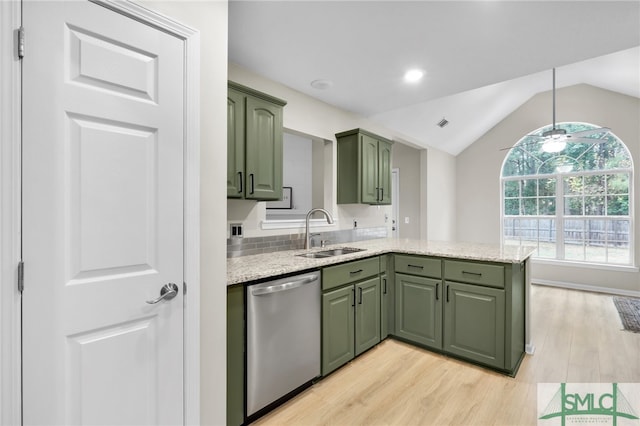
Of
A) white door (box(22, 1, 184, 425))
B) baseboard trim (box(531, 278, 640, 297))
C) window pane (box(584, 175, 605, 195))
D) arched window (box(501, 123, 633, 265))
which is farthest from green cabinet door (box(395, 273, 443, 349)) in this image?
window pane (box(584, 175, 605, 195))

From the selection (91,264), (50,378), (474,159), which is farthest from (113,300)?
(474,159)

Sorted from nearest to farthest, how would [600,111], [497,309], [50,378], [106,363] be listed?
[50,378] < [106,363] < [497,309] < [600,111]

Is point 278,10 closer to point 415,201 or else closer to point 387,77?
point 387,77

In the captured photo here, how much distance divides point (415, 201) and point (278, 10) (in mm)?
4374

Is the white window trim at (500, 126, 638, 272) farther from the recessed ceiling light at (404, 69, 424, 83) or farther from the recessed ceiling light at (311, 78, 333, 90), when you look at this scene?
the recessed ceiling light at (311, 78, 333, 90)

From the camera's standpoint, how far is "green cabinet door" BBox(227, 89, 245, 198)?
6.93 feet

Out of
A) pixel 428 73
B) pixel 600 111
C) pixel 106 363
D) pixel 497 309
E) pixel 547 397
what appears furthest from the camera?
pixel 600 111

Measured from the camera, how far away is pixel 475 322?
2.51 m

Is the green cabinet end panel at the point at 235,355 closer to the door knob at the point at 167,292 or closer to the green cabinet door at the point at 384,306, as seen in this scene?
the door knob at the point at 167,292

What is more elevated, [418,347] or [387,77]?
[387,77]

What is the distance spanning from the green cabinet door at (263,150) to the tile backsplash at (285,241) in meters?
0.48

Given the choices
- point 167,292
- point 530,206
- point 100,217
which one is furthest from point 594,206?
point 100,217

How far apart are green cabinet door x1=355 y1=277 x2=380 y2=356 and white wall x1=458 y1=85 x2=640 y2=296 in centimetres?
441

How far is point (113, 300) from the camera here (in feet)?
3.98
